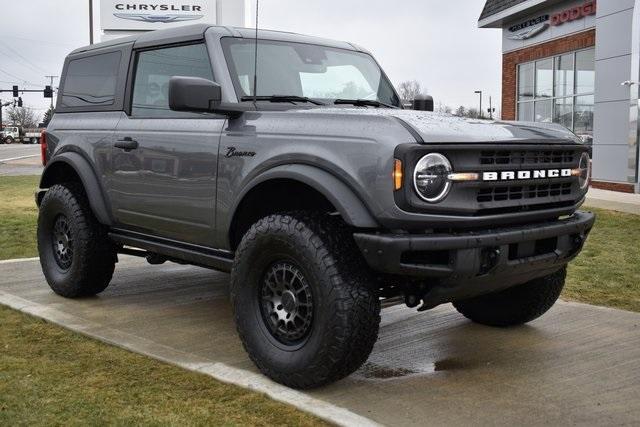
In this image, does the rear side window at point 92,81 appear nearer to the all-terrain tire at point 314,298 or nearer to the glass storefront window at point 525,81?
the all-terrain tire at point 314,298

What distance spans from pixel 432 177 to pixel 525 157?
66 centimetres

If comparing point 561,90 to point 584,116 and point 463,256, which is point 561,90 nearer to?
point 584,116

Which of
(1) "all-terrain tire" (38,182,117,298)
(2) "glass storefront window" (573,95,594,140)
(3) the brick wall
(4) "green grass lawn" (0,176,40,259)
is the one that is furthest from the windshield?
(2) "glass storefront window" (573,95,594,140)

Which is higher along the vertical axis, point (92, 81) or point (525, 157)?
point (92, 81)

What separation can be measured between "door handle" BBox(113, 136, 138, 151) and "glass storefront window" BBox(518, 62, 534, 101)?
20.4 metres

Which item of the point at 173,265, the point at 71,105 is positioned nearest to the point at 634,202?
the point at 173,265

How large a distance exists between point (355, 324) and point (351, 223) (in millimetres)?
489

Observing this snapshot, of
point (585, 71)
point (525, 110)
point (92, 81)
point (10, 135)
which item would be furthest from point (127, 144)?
point (10, 135)

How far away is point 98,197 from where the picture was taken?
5.61m

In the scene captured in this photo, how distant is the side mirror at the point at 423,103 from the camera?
5957 mm

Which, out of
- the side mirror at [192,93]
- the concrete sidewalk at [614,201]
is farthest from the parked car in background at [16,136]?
the side mirror at [192,93]

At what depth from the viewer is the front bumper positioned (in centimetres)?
354

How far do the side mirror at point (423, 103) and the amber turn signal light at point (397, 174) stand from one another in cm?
249

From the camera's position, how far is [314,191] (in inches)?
160
